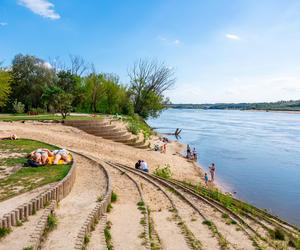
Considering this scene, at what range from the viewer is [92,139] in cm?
2720

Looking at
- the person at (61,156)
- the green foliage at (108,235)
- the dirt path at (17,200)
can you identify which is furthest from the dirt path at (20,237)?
the person at (61,156)

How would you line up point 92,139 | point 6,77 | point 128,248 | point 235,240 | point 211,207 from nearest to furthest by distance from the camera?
point 128,248, point 235,240, point 211,207, point 92,139, point 6,77

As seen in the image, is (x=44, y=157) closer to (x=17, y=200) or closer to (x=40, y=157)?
(x=40, y=157)

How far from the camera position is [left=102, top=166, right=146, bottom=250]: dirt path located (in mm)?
9062

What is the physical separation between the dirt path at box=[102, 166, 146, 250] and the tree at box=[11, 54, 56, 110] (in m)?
38.4

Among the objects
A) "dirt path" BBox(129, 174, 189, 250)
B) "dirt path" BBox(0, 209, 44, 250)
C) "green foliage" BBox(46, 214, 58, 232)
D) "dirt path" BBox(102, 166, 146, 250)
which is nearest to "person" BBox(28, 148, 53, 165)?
"dirt path" BBox(102, 166, 146, 250)

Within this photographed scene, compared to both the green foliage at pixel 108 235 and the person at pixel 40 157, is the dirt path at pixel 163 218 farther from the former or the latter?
the person at pixel 40 157

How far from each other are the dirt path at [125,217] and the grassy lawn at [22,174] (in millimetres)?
2207

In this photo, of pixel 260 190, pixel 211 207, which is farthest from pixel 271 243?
pixel 260 190

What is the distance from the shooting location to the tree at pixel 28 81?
165 ft

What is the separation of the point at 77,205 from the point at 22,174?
315 centimetres

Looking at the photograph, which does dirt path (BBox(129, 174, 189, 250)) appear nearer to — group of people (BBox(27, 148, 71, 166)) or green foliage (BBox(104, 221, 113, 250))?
green foliage (BBox(104, 221, 113, 250))

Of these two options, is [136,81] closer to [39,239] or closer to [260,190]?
[260,190]

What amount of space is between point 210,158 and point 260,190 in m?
12.9
